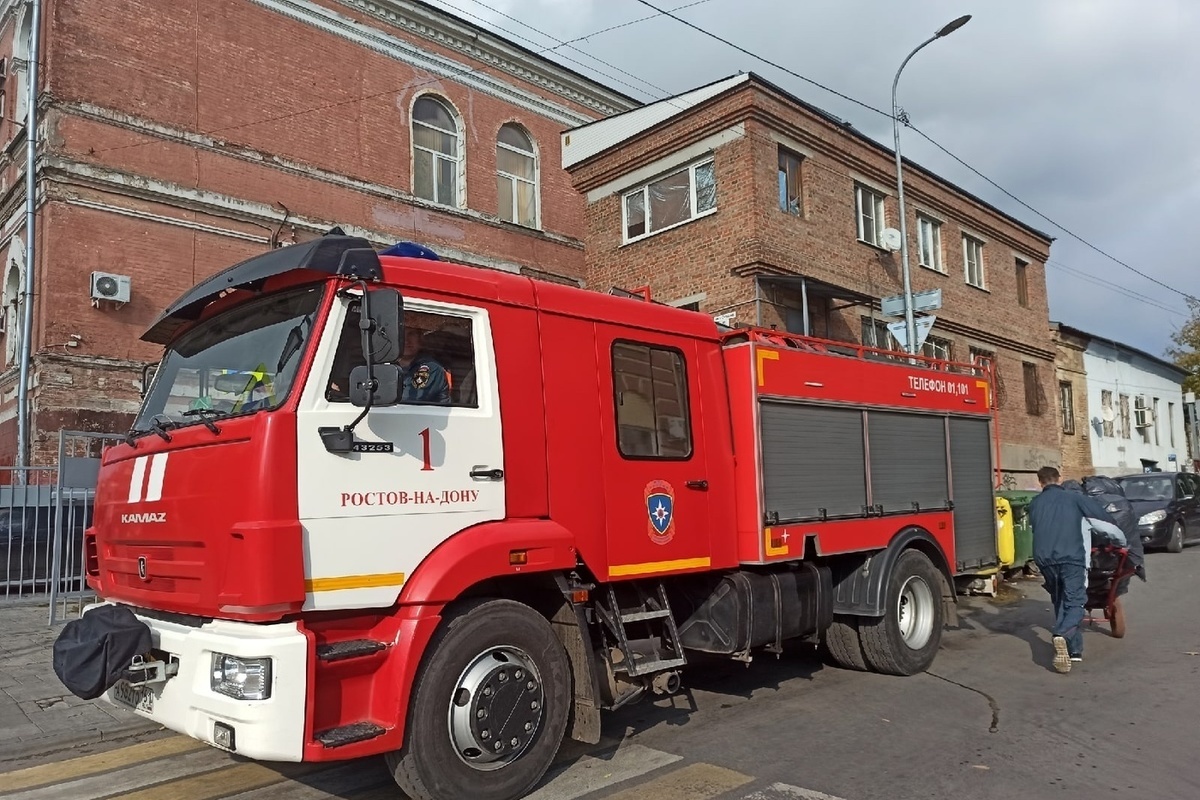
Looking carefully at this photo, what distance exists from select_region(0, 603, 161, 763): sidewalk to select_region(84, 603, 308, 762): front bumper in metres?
1.69

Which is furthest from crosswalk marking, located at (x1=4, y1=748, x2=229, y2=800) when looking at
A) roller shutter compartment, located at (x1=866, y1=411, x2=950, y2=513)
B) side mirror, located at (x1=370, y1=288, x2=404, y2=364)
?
roller shutter compartment, located at (x1=866, y1=411, x2=950, y2=513)

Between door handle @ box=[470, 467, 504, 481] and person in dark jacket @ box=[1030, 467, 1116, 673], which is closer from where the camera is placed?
door handle @ box=[470, 467, 504, 481]

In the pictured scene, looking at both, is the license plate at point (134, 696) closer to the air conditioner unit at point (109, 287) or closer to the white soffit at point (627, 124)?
the air conditioner unit at point (109, 287)

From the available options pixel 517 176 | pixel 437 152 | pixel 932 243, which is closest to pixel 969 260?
pixel 932 243

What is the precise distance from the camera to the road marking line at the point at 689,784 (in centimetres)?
467

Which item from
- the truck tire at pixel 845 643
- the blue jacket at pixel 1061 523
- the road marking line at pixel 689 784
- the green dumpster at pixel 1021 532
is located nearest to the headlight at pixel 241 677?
the road marking line at pixel 689 784

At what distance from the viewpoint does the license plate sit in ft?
14.4

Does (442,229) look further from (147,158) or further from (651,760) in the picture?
(651,760)

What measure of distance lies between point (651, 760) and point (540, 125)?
65.2 feet

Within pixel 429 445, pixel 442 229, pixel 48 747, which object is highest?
pixel 442 229

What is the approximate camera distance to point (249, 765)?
17.3ft

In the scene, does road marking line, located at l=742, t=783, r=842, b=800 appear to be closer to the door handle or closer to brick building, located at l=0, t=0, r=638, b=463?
the door handle

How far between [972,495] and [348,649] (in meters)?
6.70

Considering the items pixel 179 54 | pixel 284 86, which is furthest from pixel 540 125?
pixel 179 54
